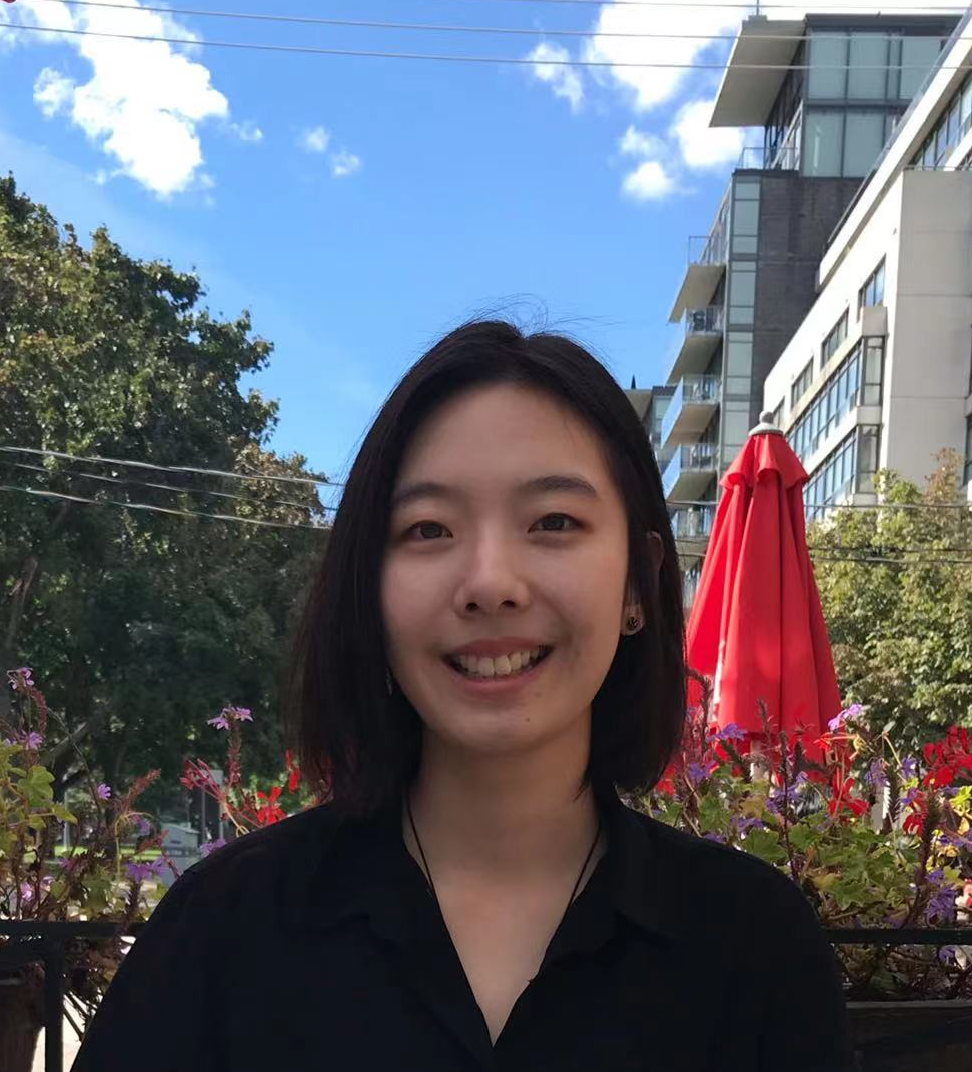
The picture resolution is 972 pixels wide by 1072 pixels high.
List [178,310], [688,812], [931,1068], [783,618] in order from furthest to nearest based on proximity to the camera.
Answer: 1. [178,310]
2. [783,618]
3. [688,812]
4. [931,1068]

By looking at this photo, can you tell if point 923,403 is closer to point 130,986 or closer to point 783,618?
point 783,618

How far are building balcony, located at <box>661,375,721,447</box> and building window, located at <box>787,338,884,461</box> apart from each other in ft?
23.4

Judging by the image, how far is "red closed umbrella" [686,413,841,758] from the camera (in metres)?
5.38

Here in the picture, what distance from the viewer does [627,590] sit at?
4.43 ft

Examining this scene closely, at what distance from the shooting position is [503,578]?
1.19 metres

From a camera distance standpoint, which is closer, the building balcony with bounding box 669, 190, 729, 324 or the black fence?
the black fence

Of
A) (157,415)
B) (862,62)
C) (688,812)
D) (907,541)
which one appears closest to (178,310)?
(157,415)

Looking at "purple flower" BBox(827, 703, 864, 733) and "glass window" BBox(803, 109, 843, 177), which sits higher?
"glass window" BBox(803, 109, 843, 177)

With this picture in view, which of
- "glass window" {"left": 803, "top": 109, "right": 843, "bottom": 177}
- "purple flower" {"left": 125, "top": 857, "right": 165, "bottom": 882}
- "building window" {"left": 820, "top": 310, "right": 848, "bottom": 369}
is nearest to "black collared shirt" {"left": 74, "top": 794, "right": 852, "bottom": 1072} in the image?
"purple flower" {"left": 125, "top": 857, "right": 165, "bottom": 882}

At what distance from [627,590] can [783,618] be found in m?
4.31

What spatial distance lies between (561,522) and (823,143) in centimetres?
4443

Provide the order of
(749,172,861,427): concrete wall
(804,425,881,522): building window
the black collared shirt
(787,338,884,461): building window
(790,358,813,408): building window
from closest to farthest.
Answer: the black collared shirt
(787,338,884,461): building window
(804,425,881,522): building window
(790,358,813,408): building window
(749,172,861,427): concrete wall

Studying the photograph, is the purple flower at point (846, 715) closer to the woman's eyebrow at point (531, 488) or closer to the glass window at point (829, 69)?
the woman's eyebrow at point (531, 488)

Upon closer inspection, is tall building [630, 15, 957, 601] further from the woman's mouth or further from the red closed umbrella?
the woman's mouth
